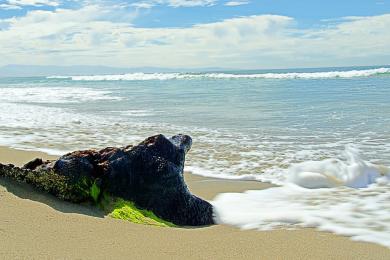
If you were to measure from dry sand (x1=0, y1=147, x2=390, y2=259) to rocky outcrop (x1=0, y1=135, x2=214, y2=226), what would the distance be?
168 millimetres

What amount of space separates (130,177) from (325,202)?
2.38 metres

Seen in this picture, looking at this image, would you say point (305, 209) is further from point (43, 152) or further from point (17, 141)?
point (17, 141)

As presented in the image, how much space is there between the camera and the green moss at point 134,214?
416cm

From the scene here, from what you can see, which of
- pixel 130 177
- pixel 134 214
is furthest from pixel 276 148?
→ pixel 134 214

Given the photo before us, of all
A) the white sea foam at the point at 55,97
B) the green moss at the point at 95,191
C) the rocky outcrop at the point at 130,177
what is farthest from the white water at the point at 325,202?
the white sea foam at the point at 55,97

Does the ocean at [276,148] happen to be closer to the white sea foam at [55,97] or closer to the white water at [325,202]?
the white water at [325,202]

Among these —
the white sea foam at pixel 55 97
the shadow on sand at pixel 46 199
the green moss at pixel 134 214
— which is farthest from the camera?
the white sea foam at pixel 55 97

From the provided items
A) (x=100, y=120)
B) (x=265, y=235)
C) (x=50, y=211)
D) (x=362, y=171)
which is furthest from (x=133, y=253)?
(x=100, y=120)

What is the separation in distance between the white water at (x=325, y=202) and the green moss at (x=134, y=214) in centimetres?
78

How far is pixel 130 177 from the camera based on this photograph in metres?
4.49

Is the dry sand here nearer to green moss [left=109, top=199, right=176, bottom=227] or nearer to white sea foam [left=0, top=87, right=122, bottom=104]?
green moss [left=109, top=199, right=176, bottom=227]

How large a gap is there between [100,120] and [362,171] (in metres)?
9.41

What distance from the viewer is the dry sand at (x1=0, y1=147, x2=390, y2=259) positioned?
3.24 m

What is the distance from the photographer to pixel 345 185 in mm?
6422
